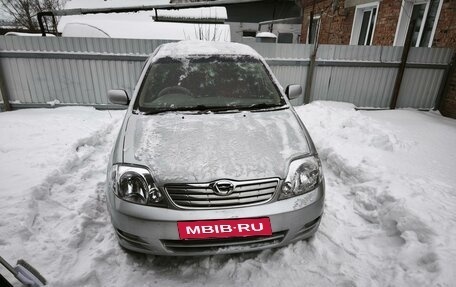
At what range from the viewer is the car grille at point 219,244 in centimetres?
180

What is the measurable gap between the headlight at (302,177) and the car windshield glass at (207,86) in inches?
32.5

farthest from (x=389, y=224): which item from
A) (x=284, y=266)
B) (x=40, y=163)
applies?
(x=40, y=163)

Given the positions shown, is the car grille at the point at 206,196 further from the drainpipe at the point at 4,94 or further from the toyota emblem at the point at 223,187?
the drainpipe at the point at 4,94

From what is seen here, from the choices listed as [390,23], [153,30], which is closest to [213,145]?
[390,23]

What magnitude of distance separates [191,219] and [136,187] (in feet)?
1.46

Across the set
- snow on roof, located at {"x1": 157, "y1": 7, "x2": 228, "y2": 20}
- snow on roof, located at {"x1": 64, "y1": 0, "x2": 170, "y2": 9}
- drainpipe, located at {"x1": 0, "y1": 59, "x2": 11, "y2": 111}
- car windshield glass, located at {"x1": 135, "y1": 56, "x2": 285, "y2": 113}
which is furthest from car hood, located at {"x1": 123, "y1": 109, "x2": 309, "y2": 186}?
snow on roof, located at {"x1": 64, "y1": 0, "x2": 170, "y2": 9}

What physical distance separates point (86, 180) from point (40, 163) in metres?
0.66

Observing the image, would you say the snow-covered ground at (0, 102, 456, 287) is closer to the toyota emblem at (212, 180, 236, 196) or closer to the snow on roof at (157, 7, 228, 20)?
the toyota emblem at (212, 180, 236, 196)

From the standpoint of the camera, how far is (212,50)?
10.4 ft

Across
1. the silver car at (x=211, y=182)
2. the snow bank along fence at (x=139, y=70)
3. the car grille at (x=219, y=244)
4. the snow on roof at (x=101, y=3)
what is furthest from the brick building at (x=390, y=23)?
the snow on roof at (x=101, y=3)

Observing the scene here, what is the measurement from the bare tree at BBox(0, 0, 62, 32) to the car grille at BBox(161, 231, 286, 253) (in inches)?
869

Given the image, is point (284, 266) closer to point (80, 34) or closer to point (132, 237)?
point (132, 237)

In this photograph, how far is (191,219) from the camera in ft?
5.73

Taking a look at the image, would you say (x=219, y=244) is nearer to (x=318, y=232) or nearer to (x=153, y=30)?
(x=318, y=232)
